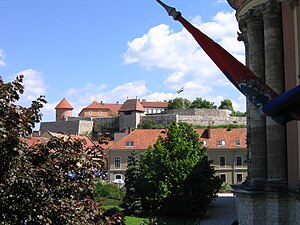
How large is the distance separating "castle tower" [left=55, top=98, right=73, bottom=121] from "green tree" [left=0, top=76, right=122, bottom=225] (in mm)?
109362

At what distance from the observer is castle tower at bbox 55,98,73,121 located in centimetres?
11688

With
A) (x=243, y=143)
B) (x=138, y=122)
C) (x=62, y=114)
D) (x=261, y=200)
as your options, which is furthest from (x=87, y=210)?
(x=62, y=114)

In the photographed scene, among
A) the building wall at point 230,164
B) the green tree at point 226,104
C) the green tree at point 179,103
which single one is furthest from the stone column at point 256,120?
the green tree at point 226,104

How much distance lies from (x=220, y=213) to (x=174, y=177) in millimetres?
4244

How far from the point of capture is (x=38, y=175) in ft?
24.2

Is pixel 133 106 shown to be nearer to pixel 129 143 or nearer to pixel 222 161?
pixel 129 143

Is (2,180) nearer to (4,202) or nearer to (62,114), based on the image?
(4,202)

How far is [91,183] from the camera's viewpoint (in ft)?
26.5

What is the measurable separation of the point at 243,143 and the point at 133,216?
2496 centimetres

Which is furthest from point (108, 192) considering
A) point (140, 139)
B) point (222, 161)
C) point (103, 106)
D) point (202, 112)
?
point (103, 106)

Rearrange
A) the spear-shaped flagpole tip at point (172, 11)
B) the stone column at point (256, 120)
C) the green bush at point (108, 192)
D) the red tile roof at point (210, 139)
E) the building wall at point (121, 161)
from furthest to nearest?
the building wall at point (121, 161)
the red tile roof at point (210, 139)
the green bush at point (108, 192)
the stone column at point (256, 120)
the spear-shaped flagpole tip at point (172, 11)

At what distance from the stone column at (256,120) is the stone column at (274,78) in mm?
421

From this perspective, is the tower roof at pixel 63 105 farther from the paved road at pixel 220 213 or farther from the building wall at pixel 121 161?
the paved road at pixel 220 213

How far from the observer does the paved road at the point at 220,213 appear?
3037 centimetres
